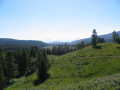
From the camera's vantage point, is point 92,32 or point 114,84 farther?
point 92,32

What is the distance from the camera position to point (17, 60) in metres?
88.3

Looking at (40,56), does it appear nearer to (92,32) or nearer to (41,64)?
(41,64)

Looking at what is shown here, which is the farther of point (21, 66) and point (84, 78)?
point (21, 66)

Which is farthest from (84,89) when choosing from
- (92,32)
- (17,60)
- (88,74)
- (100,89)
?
(92,32)

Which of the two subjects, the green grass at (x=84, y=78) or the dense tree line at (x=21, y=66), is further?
the dense tree line at (x=21, y=66)

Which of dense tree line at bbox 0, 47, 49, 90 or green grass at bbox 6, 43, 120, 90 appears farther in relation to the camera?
dense tree line at bbox 0, 47, 49, 90

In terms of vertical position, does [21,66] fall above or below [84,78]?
below

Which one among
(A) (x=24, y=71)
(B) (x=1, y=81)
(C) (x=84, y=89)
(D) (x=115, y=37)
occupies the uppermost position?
(D) (x=115, y=37)

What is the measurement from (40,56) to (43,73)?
6232 millimetres

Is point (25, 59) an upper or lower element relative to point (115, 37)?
lower

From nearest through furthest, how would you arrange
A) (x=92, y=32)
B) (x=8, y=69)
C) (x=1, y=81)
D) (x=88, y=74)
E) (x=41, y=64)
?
(x=1, y=81) < (x=88, y=74) < (x=41, y=64) < (x=8, y=69) < (x=92, y=32)

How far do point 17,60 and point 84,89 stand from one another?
7211 centimetres

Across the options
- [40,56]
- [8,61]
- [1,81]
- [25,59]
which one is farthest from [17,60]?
[1,81]

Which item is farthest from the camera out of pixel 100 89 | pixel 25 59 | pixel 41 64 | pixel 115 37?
pixel 115 37
